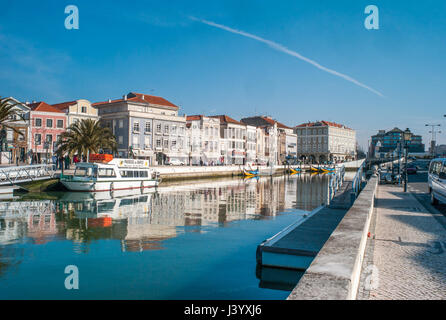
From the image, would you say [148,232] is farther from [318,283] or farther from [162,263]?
[318,283]

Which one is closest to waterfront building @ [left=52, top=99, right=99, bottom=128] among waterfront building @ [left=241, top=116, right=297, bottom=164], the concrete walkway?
waterfront building @ [left=241, top=116, right=297, bottom=164]

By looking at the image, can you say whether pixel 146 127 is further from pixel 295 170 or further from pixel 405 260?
pixel 405 260

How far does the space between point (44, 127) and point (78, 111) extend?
255 inches

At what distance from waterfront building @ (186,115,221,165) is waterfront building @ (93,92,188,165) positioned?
3.31 m

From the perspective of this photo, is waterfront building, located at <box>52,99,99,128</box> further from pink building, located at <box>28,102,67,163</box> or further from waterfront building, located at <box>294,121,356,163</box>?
waterfront building, located at <box>294,121,356,163</box>

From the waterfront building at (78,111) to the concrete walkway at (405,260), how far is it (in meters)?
58.1

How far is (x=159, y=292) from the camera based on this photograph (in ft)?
29.9

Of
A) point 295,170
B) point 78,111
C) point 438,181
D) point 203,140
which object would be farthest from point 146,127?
point 438,181

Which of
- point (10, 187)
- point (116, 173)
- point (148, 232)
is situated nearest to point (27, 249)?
point (148, 232)

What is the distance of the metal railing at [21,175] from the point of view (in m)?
31.5

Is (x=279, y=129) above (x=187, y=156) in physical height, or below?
above

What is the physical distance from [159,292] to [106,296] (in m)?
1.23

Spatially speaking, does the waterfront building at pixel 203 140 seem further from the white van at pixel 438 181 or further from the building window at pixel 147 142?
the white van at pixel 438 181

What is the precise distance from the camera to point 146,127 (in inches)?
2660
